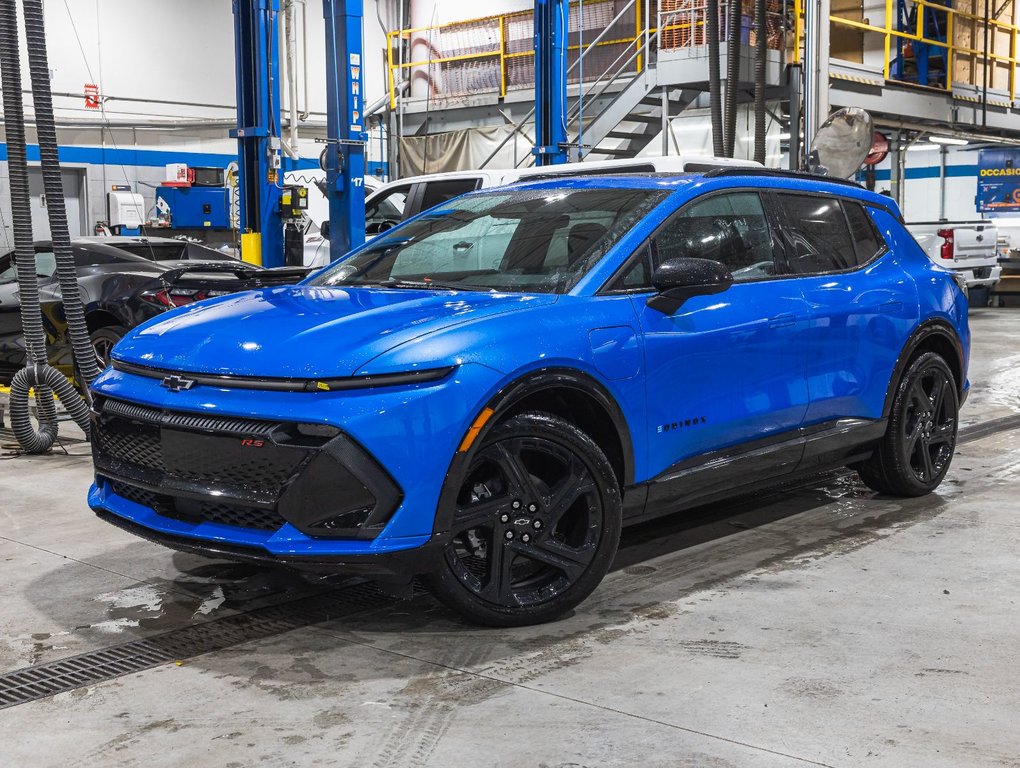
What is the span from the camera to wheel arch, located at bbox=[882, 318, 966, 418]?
18.6 feet

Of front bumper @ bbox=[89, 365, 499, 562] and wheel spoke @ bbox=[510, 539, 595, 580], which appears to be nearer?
front bumper @ bbox=[89, 365, 499, 562]

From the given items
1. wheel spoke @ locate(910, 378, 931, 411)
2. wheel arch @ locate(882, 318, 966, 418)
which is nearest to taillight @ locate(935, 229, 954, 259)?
wheel arch @ locate(882, 318, 966, 418)

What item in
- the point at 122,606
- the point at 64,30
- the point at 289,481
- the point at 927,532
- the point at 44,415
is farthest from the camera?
the point at 64,30

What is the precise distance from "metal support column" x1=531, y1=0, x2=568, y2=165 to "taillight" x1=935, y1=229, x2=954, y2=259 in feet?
19.8

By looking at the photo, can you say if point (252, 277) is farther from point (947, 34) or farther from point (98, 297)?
point (947, 34)

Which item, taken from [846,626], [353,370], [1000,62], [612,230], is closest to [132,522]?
[353,370]

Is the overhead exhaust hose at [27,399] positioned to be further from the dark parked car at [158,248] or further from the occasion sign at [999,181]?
the occasion sign at [999,181]

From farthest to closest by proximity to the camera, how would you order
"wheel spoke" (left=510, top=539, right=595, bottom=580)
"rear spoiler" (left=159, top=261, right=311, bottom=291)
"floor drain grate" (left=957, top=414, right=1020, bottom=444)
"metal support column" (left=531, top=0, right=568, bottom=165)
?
"metal support column" (left=531, top=0, right=568, bottom=165) < "floor drain grate" (left=957, top=414, right=1020, bottom=444) < "rear spoiler" (left=159, top=261, right=311, bottom=291) < "wheel spoke" (left=510, top=539, right=595, bottom=580)

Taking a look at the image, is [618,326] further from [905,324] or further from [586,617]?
[905,324]

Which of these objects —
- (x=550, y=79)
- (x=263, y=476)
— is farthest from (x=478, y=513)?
(x=550, y=79)

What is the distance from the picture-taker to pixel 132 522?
3.97 m

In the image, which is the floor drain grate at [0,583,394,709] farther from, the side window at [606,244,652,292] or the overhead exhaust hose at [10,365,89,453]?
the overhead exhaust hose at [10,365,89,453]

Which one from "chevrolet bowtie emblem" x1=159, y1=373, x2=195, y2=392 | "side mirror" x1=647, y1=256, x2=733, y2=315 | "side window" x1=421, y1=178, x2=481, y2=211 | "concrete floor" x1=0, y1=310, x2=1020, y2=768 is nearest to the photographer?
"concrete floor" x1=0, y1=310, x2=1020, y2=768

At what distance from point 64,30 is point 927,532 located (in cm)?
2127
